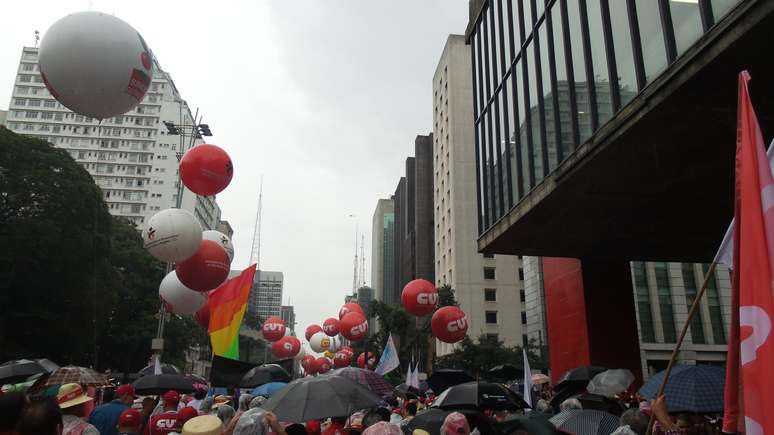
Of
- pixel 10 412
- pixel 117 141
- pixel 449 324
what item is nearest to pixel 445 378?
pixel 449 324

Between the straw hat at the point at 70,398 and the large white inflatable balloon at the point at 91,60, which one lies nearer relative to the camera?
the straw hat at the point at 70,398

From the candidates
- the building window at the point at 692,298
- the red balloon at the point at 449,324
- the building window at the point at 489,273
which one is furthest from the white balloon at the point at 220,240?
the building window at the point at 489,273

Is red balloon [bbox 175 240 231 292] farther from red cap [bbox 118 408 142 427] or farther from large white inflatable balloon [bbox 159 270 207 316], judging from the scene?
red cap [bbox 118 408 142 427]

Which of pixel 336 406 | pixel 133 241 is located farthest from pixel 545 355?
pixel 336 406

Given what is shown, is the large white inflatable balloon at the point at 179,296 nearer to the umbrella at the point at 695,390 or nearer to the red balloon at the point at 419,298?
the red balloon at the point at 419,298

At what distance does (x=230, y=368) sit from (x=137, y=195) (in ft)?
299

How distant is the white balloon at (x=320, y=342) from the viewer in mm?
33125

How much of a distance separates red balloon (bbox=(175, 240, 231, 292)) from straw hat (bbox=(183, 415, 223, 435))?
709cm

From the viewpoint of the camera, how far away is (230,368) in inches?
383

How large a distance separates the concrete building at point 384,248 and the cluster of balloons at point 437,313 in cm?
8868

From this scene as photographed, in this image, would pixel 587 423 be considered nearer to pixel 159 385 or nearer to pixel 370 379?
pixel 370 379

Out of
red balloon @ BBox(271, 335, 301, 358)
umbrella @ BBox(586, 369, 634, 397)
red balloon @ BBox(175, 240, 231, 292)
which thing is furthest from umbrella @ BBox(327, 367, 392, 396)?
red balloon @ BBox(271, 335, 301, 358)

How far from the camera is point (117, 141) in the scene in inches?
3686

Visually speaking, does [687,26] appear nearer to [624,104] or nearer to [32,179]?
[624,104]
